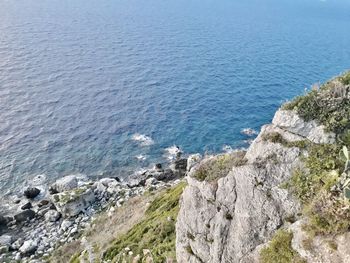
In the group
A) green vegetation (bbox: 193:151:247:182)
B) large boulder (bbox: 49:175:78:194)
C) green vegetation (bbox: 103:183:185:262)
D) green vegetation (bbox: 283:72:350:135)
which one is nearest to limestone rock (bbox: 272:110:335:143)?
green vegetation (bbox: 283:72:350:135)

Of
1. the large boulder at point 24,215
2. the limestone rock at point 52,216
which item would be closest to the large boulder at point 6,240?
the large boulder at point 24,215

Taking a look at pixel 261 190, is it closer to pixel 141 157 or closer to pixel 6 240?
pixel 6 240

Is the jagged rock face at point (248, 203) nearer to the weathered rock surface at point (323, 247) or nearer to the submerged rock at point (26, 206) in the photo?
the weathered rock surface at point (323, 247)

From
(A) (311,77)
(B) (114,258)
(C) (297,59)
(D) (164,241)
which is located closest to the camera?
(D) (164,241)

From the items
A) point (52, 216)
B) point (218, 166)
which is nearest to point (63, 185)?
point (52, 216)

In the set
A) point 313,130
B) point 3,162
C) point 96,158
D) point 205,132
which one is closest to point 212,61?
point 205,132

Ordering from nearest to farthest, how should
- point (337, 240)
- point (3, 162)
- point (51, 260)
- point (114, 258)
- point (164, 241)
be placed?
point (337, 240)
point (164, 241)
point (114, 258)
point (51, 260)
point (3, 162)

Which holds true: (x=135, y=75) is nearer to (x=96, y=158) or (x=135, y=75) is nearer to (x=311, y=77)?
(x=96, y=158)
